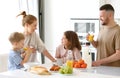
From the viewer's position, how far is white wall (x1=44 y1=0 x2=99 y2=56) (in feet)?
13.8

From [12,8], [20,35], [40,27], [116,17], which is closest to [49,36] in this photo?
[40,27]

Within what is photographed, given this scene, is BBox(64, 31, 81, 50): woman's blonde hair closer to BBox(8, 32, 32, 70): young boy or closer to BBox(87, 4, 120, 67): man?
BBox(87, 4, 120, 67): man

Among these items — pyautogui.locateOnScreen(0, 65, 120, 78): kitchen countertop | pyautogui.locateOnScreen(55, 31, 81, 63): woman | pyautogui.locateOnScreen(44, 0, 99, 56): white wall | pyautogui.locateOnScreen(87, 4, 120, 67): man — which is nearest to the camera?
pyautogui.locateOnScreen(0, 65, 120, 78): kitchen countertop

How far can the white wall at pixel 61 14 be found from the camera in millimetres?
4199

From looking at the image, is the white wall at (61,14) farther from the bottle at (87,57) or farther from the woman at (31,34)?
the bottle at (87,57)

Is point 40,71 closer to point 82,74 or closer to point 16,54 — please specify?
point 82,74

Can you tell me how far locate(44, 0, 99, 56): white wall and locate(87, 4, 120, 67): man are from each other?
4.31ft

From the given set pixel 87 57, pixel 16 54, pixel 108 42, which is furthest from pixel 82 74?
pixel 16 54

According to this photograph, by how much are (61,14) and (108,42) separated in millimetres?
1778

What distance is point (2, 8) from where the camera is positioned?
376cm

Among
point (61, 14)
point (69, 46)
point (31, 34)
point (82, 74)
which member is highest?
point (61, 14)

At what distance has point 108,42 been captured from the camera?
2768 millimetres

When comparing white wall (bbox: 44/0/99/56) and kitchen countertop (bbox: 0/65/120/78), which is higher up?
white wall (bbox: 44/0/99/56)

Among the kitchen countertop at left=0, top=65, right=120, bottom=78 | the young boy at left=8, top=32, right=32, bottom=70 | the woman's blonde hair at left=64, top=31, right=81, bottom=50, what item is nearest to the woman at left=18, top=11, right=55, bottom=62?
the young boy at left=8, top=32, right=32, bottom=70
